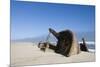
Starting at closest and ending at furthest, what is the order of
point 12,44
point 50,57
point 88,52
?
point 12,44
point 50,57
point 88,52

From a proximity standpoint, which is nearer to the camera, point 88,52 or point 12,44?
point 12,44

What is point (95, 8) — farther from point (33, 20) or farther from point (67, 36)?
point (33, 20)

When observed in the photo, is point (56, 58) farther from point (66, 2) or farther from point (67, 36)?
point (66, 2)

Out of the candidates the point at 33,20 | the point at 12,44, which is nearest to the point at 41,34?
the point at 33,20

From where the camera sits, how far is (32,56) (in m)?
2.29

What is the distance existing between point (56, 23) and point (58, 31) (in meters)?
0.09

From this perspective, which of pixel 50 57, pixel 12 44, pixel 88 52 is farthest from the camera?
pixel 88 52

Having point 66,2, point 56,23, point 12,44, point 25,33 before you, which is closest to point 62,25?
point 56,23

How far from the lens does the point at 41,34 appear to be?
7.61ft

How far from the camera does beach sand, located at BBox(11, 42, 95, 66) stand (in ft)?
7.27

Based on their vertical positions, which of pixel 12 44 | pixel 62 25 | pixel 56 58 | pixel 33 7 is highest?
pixel 33 7

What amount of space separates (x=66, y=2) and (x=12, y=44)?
2.43 ft

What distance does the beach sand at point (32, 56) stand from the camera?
7.27 ft

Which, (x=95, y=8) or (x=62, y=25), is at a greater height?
(x=95, y=8)
